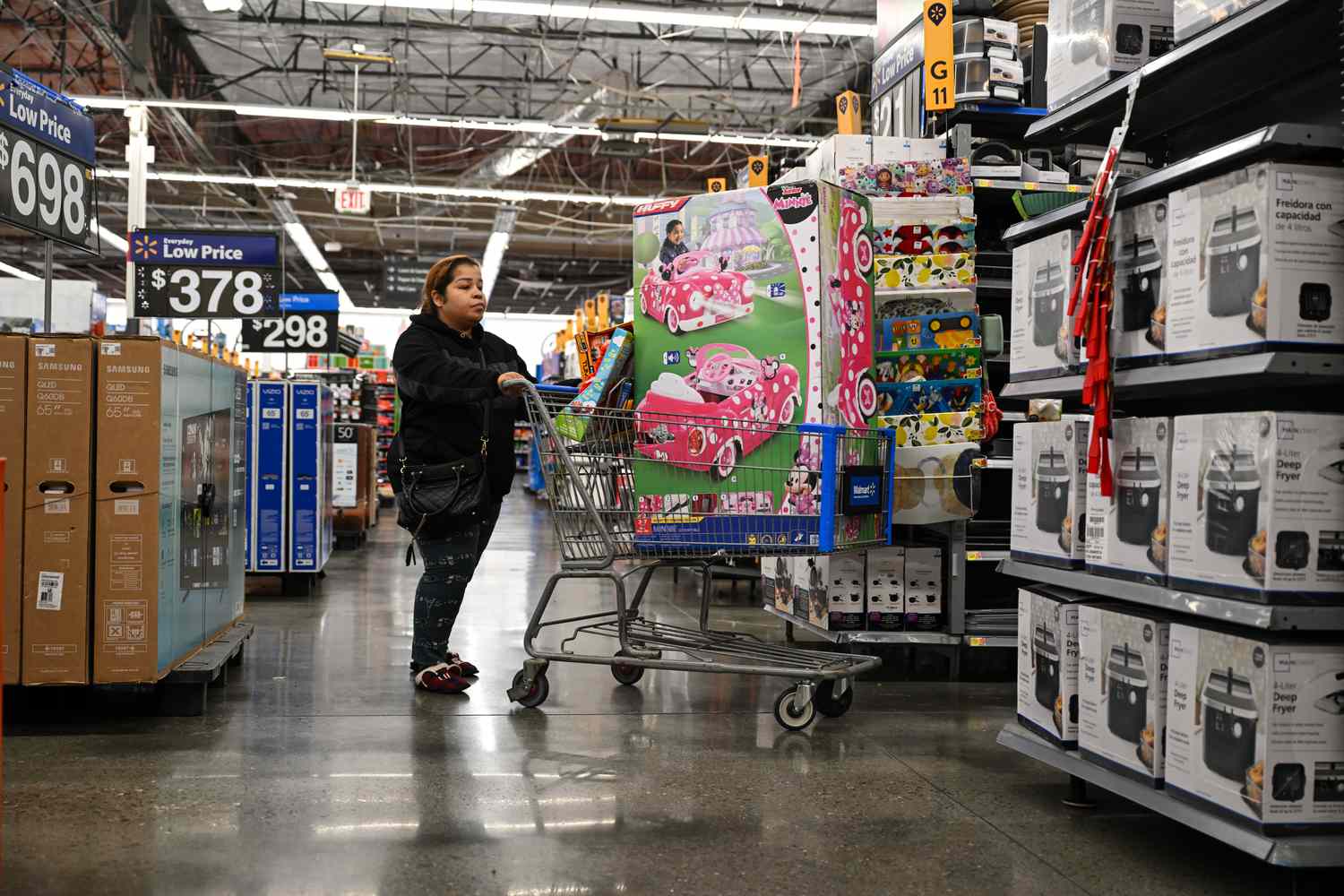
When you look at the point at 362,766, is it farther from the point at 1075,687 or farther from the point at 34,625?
the point at 1075,687

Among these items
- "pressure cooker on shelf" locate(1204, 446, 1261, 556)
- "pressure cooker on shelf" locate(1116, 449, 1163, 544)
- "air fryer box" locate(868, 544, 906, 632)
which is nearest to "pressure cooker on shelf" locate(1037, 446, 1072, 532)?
"pressure cooker on shelf" locate(1116, 449, 1163, 544)

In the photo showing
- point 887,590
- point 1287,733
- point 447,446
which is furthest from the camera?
point 887,590

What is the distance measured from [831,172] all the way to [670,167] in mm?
14694

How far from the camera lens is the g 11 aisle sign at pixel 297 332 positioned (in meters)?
10.8

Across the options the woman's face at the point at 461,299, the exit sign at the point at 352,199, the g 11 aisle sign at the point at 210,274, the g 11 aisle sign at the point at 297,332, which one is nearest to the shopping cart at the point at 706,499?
the woman's face at the point at 461,299

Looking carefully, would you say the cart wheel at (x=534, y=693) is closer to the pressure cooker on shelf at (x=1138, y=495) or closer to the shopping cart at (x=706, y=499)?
the shopping cart at (x=706, y=499)

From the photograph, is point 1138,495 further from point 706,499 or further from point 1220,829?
point 706,499

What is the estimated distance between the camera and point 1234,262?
238cm

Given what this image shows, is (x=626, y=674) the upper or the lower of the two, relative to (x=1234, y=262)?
lower

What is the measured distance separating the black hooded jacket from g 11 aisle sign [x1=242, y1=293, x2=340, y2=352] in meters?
6.69

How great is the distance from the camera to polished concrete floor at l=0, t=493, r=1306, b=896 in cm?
252

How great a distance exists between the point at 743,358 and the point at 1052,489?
48.6 inches

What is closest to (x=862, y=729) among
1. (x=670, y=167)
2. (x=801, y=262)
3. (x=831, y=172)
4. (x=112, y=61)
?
(x=801, y=262)

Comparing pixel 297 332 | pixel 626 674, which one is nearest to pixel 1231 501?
pixel 626 674
